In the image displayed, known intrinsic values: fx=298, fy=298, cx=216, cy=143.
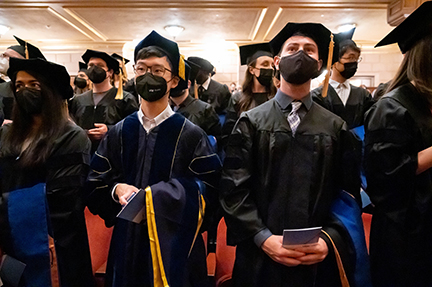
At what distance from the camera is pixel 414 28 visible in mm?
1732

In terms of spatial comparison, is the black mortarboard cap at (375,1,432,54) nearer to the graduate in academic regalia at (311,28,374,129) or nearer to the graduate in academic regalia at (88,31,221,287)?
the graduate in academic regalia at (88,31,221,287)

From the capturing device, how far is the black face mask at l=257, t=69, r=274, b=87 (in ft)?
11.5

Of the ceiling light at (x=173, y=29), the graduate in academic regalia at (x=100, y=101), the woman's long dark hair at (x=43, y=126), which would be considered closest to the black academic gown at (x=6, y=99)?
the graduate in academic regalia at (x=100, y=101)

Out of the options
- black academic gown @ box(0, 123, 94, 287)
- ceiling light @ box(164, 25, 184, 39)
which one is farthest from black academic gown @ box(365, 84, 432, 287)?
ceiling light @ box(164, 25, 184, 39)

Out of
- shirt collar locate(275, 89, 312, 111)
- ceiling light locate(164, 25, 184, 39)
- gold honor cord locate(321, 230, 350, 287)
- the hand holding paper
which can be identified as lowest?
gold honor cord locate(321, 230, 350, 287)

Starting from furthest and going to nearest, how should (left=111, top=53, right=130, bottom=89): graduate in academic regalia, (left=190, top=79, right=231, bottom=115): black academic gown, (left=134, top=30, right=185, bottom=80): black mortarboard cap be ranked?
1. (left=190, top=79, right=231, bottom=115): black academic gown
2. (left=111, top=53, right=130, bottom=89): graduate in academic regalia
3. (left=134, top=30, right=185, bottom=80): black mortarboard cap

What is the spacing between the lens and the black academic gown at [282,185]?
5.15 ft

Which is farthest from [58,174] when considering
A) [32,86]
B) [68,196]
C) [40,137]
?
[32,86]

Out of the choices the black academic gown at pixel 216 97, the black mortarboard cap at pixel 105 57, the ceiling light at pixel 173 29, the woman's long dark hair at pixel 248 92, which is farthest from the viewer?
the ceiling light at pixel 173 29

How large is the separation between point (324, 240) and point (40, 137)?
1888mm

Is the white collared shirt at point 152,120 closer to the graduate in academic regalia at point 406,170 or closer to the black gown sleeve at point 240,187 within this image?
the black gown sleeve at point 240,187

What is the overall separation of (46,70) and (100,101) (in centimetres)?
171

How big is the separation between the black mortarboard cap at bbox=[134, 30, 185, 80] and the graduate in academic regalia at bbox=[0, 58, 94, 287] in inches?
26.7

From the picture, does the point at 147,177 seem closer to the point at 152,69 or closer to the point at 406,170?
the point at 152,69
